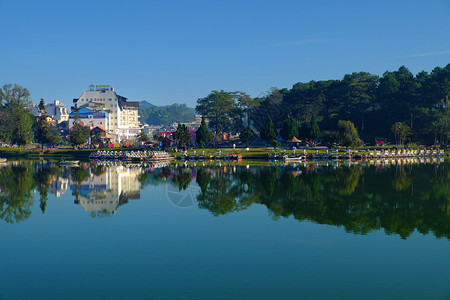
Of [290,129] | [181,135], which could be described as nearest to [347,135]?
[290,129]

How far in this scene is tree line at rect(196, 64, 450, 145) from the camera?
4476 inches

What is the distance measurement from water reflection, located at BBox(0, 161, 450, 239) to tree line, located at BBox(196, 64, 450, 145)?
58187 mm

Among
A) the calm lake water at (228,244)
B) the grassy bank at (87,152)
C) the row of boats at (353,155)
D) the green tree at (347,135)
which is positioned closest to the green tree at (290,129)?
the grassy bank at (87,152)

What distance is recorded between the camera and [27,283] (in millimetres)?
17922

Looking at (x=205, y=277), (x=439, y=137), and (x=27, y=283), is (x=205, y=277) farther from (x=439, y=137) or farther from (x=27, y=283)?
(x=439, y=137)

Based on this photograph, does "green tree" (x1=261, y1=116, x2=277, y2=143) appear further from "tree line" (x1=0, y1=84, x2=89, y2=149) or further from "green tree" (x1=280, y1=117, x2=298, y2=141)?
"tree line" (x1=0, y1=84, x2=89, y2=149)

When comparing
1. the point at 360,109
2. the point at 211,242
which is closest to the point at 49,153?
the point at 360,109

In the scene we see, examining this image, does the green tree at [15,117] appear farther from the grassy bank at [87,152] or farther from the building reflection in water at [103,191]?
the building reflection in water at [103,191]

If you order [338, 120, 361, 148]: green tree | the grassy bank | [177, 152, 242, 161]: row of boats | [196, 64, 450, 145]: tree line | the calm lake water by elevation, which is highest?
[196, 64, 450, 145]: tree line

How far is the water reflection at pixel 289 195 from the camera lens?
2928 cm

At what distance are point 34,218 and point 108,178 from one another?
91.0 ft

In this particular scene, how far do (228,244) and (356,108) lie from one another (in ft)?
363

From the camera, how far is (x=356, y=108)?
126750mm

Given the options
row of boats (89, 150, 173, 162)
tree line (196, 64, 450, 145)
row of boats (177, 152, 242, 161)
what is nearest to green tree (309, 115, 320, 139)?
tree line (196, 64, 450, 145)
